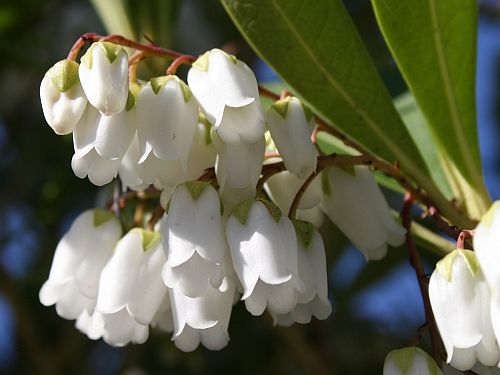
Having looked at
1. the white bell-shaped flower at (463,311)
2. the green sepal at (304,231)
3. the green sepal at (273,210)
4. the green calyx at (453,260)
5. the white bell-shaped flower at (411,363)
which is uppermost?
the green sepal at (273,210)

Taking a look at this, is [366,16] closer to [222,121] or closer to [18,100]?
[18,100]

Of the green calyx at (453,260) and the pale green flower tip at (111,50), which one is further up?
the pale green flower tip at (111,50)

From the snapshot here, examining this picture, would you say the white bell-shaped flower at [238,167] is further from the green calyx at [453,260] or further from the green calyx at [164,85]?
the green calyx at [453,260]

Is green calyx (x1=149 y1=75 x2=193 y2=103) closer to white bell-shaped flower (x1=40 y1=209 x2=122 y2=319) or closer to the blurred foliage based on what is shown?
white bell-shaped flower (x1=40 y1=209 x2=122 y2=319)

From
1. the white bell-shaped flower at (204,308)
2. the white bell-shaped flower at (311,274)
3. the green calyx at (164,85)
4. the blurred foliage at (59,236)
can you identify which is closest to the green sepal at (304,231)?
the white bell-shaped flower at (311,274)

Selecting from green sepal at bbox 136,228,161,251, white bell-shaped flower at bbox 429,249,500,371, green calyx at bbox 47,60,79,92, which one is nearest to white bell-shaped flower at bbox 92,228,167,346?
green sepal at bbox 136,228,161,251

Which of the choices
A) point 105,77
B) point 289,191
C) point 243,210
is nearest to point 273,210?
point 243,210

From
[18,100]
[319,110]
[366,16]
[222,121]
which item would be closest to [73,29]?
[18,100]

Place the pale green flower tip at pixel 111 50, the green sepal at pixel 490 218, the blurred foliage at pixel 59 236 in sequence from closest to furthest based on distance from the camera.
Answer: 1. the green sepal at pixel 490 218
2. the pale green flower tip at pixel 111 50
3. the blurred foliage at pixel 59 236
